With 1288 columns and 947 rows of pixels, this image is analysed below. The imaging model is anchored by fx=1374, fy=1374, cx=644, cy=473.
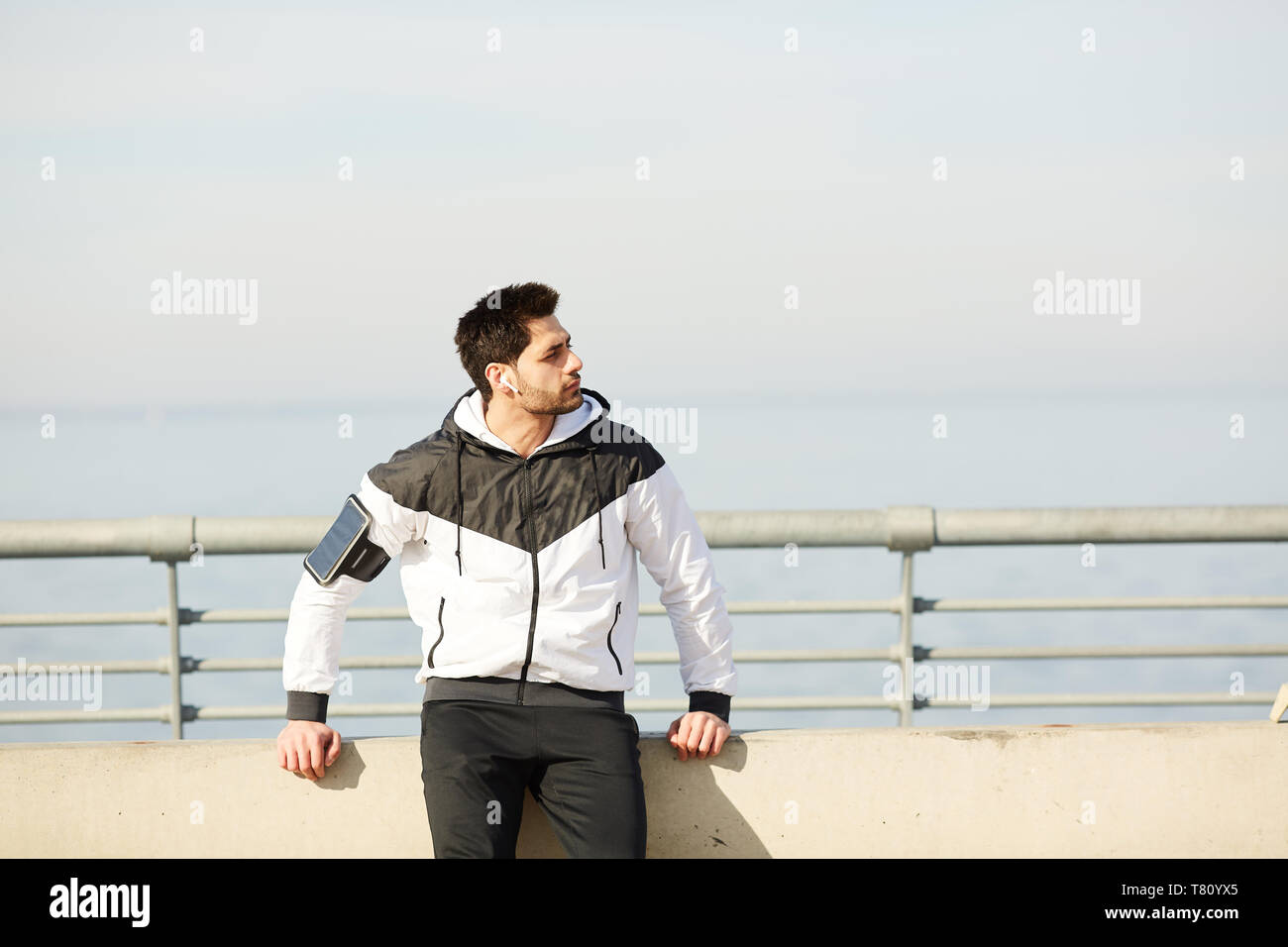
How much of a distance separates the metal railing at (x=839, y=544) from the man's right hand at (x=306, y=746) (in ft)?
3.56

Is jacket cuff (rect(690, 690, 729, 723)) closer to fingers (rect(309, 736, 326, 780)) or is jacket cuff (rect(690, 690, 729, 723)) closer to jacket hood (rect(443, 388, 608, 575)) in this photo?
jacket hood (rect(443, 388, 608, 575))

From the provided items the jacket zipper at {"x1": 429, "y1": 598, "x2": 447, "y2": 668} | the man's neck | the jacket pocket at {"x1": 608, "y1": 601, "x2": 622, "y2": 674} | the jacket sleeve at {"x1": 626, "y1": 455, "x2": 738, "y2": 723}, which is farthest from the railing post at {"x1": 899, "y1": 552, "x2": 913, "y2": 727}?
the jacket zipper at {"x1": 429, "y1": 598, "x2": 447, "y2": 668}

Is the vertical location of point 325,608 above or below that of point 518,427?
below

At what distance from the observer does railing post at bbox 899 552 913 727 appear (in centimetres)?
445

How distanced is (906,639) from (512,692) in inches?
77.0

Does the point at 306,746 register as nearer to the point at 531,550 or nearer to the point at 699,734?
the point at 531,550

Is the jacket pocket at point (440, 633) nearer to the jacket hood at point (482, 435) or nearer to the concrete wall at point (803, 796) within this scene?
the jacket hood at point (482, 435)

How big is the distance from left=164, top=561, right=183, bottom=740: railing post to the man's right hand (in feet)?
5.01

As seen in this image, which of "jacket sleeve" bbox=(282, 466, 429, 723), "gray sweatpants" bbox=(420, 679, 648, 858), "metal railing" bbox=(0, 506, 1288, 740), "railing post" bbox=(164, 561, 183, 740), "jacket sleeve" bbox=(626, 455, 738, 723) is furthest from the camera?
"railing post" bbox=(164, 561, 183, 740)

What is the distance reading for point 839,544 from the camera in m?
4.27

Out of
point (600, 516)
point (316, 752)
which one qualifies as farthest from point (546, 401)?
point (316, 752)

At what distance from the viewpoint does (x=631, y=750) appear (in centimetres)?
295

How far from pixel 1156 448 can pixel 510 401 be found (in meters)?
78.5
